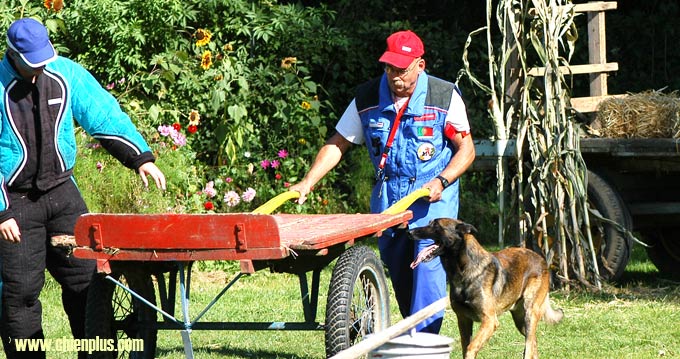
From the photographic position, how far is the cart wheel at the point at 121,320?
583 centimetres

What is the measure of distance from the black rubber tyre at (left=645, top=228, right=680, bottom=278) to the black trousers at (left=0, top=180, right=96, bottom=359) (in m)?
5.59

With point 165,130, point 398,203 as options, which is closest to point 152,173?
point 398,203

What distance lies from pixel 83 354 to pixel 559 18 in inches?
181

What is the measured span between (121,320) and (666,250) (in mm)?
5540

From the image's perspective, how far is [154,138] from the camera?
10289mm

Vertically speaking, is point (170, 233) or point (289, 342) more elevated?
point (170, 233)

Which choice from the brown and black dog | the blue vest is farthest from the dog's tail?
the blue vest

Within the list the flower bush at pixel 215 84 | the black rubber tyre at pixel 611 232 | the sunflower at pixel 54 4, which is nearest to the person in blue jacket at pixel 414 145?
the black rubber tyre at pixel 611 232

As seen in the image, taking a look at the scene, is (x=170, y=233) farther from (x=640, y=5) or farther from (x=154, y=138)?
(x=640, y=5)

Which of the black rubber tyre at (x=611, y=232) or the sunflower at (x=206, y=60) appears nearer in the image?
the black rubber tyre at (x=611, y=232)

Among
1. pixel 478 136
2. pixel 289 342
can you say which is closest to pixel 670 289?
pixel 289 342

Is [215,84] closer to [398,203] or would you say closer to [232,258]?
[398,203]

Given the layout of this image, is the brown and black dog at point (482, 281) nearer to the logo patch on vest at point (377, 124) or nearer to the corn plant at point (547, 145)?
the logo patch on vest at point (377, 124)

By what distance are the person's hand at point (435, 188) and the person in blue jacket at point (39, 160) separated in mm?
1412
